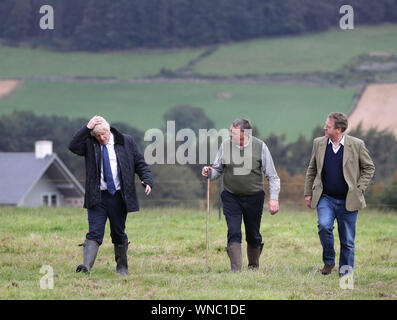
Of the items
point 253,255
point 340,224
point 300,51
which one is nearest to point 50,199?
point 253,255

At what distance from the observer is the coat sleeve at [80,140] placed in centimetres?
923

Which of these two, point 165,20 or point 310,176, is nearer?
point 310,176

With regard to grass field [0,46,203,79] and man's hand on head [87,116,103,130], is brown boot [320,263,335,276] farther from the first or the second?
grass field [0,46,203,79]

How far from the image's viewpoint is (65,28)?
11050 centimetres

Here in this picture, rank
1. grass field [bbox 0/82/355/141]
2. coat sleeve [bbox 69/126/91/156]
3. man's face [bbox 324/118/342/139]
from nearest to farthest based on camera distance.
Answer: coat sleeve [bbox 69/126/91/156]
man's face [bbox 324/118/342/139]
grass field [bbox 0/82/355/141]

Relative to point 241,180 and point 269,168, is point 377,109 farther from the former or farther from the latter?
point 241,180

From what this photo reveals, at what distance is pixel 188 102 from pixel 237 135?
80.5 metres

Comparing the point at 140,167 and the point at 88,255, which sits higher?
the point at 140,167

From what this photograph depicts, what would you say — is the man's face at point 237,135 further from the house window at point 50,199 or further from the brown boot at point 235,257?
the house window at point 50,199

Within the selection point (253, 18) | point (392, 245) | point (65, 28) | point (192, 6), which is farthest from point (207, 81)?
point (392, 245)

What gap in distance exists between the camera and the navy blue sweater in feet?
31.6

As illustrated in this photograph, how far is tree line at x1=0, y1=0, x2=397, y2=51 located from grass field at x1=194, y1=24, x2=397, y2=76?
2748mm

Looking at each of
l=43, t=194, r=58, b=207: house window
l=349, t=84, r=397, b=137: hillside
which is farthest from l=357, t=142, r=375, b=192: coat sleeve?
l=349, t=84, r=397, b=137: hillside

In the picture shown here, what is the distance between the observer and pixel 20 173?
164 feet
